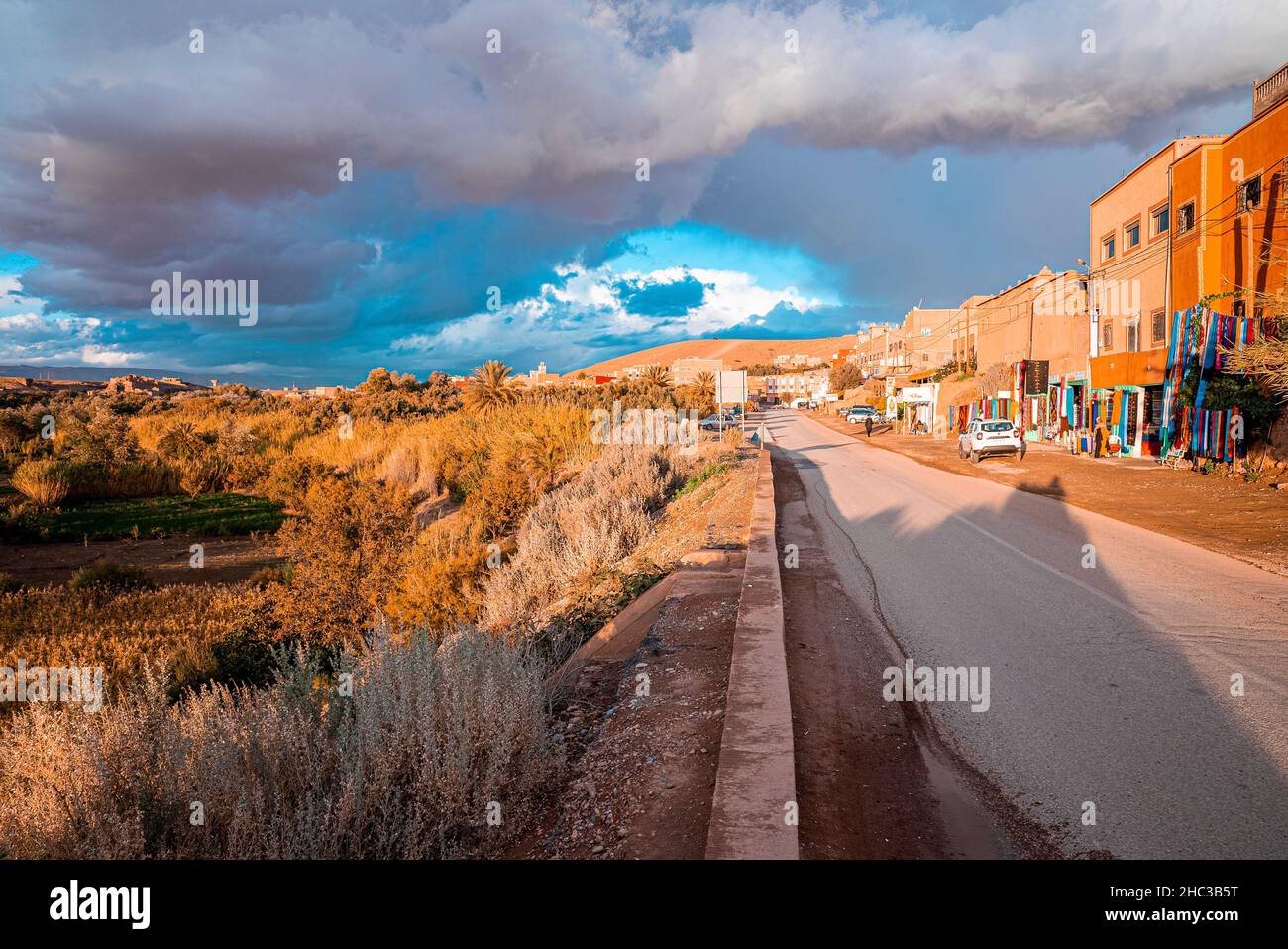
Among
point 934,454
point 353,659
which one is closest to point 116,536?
point 353,659

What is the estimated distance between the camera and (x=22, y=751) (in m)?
3.74

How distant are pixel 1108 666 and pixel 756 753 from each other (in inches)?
134

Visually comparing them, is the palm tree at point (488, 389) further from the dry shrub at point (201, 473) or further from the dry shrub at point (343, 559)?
the dry shrub at point (343, 559)

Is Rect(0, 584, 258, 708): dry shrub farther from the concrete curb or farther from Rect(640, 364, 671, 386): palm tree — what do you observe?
Rect(640, 364, 671, 386): palm tree

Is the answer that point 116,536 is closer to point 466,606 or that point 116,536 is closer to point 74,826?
point 466,606

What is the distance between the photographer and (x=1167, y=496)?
15406mm

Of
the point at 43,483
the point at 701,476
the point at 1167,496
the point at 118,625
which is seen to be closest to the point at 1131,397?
the point at 1167,496

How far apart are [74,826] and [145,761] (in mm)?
369

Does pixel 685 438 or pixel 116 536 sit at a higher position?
pixel 685 438

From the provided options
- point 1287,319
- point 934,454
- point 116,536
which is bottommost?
point 116,536

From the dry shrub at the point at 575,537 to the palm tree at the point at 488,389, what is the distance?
18862 mm

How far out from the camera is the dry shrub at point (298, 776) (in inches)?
116

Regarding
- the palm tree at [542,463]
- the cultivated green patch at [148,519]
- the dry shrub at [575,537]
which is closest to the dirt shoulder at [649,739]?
the dry shrub at [575,537]
